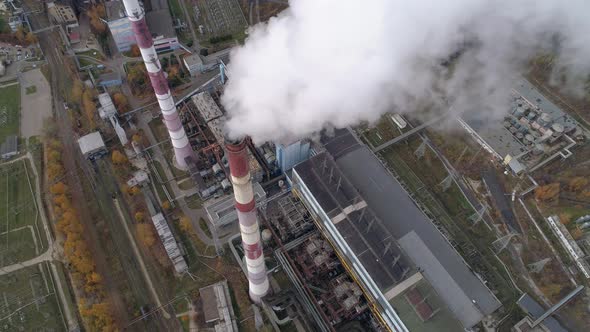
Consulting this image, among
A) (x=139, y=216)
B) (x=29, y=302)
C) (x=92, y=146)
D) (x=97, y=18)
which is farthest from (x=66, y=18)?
(x=29, y=302)

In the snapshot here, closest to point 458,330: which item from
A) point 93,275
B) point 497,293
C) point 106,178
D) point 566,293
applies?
point 497,293

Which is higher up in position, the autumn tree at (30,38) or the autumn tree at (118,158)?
the autumn tree at (30,38)

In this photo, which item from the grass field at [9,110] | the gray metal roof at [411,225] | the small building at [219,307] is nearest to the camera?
the gray metal roof at [411,225]

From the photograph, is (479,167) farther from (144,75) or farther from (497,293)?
(144,75)

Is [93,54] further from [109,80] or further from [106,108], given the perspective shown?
[106,108]

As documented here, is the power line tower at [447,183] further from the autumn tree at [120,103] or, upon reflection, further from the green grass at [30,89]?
the green grass at [30,89]

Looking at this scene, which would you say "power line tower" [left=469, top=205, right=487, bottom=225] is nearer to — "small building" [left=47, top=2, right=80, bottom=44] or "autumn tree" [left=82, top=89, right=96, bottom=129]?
"autumn tree" [left=82, top=89, right=96, bottom=129]

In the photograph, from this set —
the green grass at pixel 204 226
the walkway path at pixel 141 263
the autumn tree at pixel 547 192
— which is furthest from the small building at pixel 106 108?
the autumn tree at pixel 547 192
